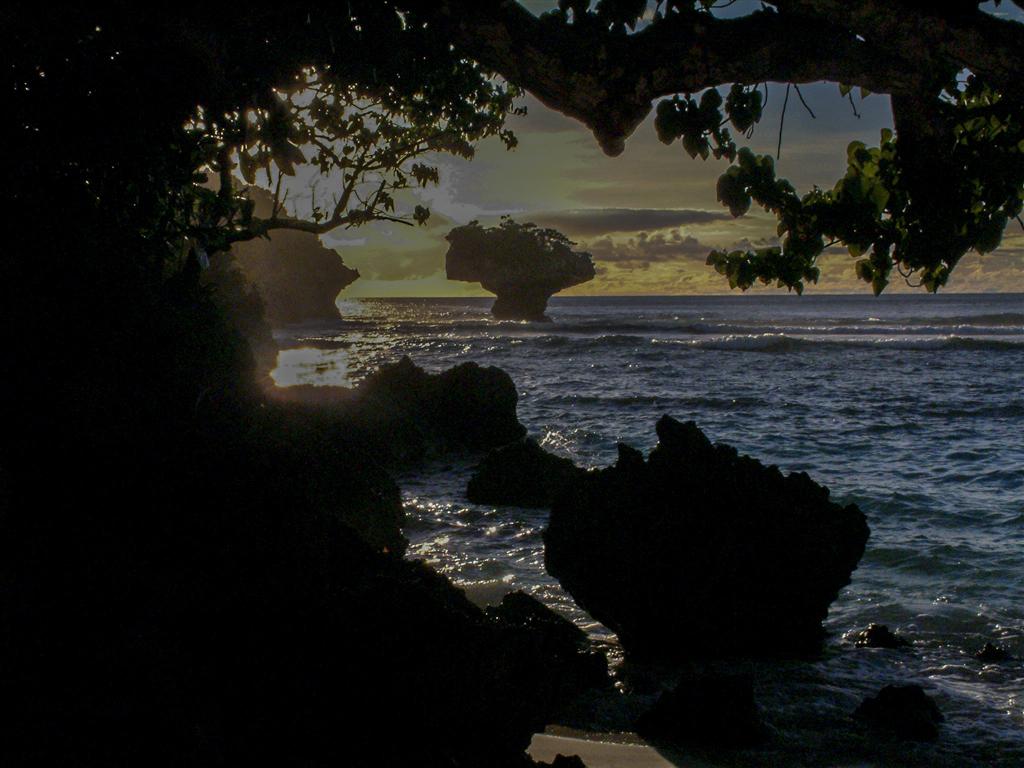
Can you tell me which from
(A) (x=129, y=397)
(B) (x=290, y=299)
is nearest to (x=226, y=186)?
(A) (x=129, y=397)

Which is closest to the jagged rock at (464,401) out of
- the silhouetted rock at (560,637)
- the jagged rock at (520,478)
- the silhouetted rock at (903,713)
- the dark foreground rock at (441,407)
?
the dark foreground rock at (441,407)

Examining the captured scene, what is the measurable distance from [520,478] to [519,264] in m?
65.1

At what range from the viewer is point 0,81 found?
5.76 metres

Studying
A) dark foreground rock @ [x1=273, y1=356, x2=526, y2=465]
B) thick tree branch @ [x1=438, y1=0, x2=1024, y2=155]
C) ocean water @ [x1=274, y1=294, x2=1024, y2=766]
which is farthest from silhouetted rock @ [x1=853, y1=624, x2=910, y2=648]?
dark foreground rock @ [x1=273, y1=356, x2=526, y2=465]

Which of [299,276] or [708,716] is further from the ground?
[299,276]

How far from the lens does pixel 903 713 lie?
5.89m

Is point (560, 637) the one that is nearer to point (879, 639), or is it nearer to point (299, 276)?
point (879, 639)

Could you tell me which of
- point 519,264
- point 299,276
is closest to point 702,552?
point 519,264

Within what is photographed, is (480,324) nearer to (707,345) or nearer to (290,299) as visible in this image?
(290,299)

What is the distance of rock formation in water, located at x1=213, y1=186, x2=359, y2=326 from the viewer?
81188 millimetres

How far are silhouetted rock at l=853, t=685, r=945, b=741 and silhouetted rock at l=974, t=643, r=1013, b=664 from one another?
1.71 meters

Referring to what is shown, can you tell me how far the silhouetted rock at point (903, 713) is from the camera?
578cm

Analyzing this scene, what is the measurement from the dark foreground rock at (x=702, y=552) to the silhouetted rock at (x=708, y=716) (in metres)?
1.60

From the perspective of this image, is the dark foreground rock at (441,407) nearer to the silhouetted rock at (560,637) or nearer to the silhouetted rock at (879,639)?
the silhouetted rock at (560,637)
